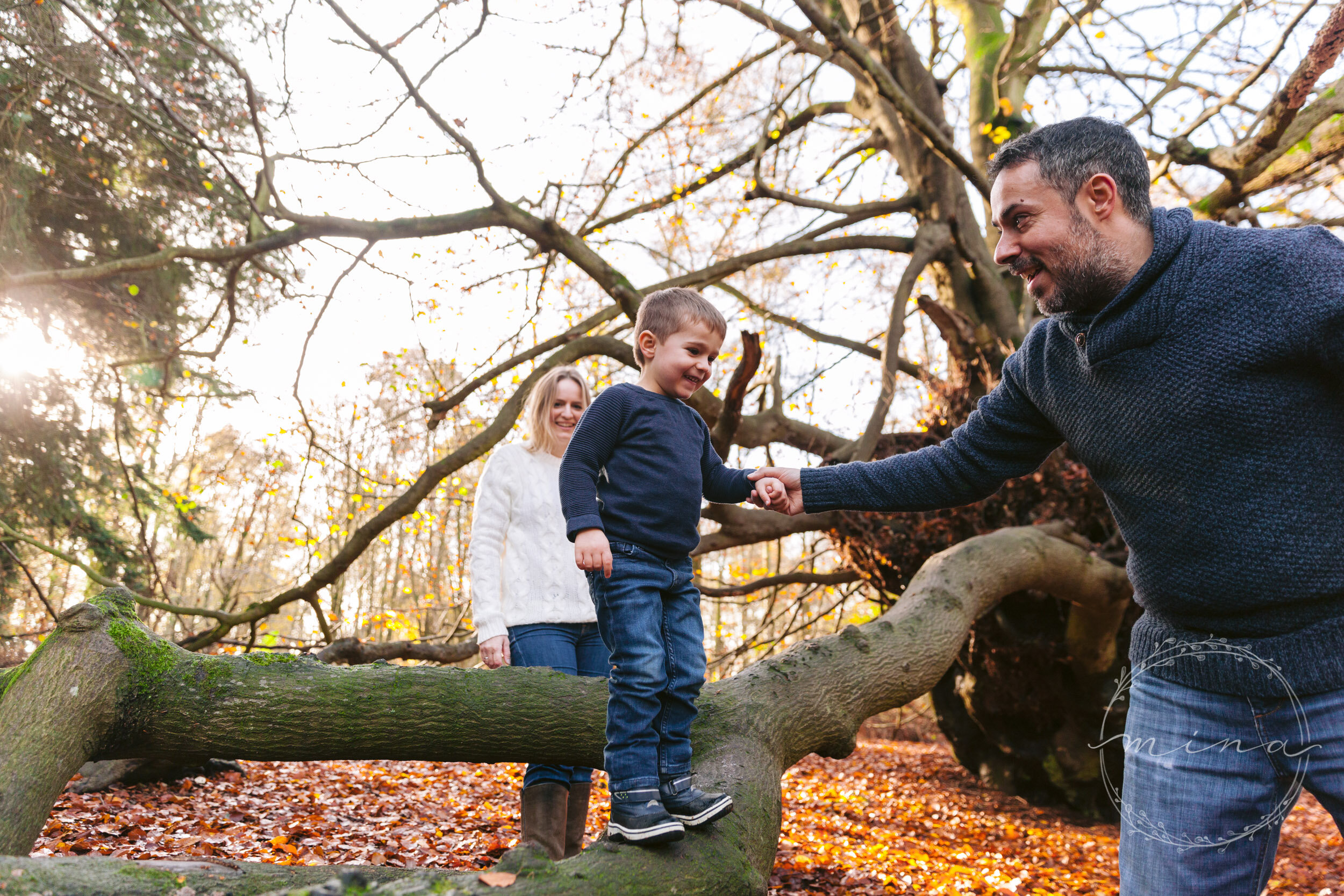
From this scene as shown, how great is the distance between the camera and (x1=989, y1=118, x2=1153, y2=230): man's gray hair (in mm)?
1920

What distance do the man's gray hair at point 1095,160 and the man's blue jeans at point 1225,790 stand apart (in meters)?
1.12

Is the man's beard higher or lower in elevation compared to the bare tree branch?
higher

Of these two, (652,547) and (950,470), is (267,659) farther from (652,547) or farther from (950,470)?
(950,470)

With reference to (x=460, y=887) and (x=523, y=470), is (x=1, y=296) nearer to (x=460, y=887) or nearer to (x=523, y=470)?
(x=523, y=470)

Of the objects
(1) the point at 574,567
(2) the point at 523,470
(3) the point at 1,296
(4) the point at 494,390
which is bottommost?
(1) the point at 574,567

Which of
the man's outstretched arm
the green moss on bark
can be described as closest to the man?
the man's outstretched arm

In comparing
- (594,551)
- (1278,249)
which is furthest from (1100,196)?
(594,551)

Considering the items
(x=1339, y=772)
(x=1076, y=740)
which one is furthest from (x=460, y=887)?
(x=1076, y=740)

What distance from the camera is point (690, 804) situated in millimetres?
2217

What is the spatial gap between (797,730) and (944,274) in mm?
5922

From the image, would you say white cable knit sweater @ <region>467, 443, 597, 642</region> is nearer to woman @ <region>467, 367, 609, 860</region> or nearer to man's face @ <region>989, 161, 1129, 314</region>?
woman @ <region>467, 367, 609, 860</region>

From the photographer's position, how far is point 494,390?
9969 mm

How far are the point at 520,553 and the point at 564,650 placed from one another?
1.40ft

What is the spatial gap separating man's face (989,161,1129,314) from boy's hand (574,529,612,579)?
125 cm
